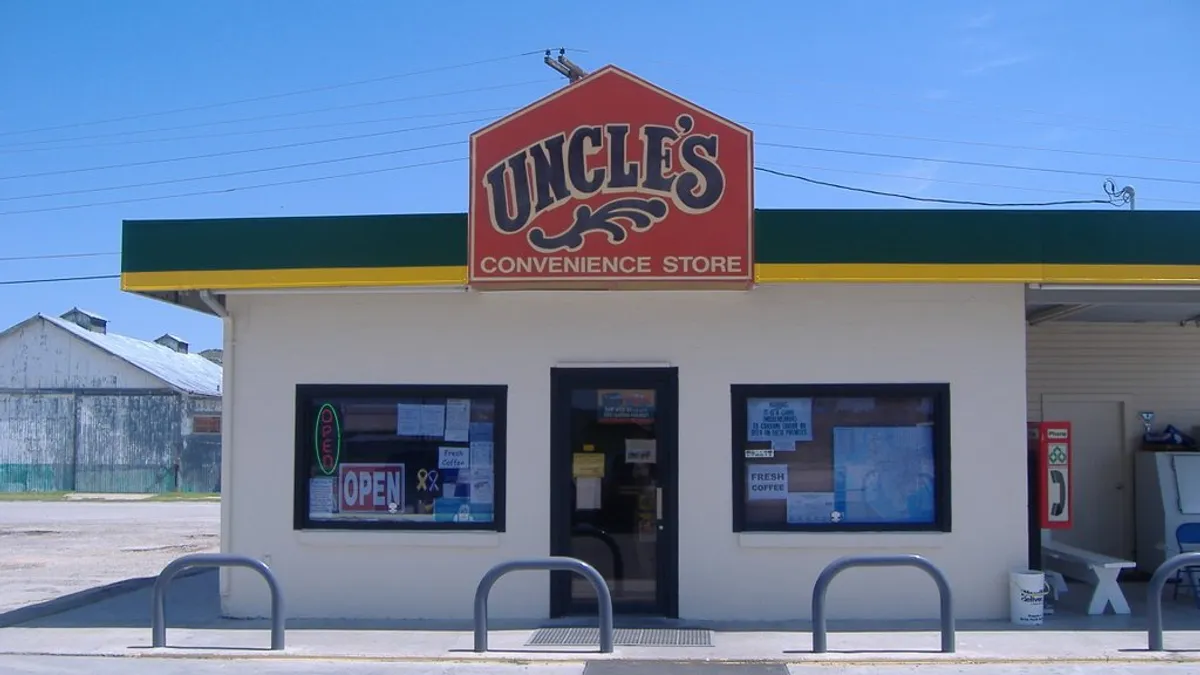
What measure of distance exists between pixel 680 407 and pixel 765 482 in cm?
105

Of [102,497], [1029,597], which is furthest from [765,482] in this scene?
[102,497]

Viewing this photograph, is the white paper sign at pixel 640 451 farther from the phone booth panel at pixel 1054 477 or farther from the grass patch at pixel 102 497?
the grass patch at pixel 102 497

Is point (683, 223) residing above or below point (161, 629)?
above

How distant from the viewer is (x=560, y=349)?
1060 centimetres

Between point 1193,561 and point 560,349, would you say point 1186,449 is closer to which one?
point 1193,561

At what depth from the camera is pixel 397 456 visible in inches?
429

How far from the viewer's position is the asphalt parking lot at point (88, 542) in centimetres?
1394

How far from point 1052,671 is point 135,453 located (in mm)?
34321

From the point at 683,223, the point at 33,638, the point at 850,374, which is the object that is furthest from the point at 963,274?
the point at 33,638

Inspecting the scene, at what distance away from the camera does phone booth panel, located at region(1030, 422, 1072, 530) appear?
1088 centimetres

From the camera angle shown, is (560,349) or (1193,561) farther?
(560,349)

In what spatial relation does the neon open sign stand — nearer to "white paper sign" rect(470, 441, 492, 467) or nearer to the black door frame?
"white paper sign" rect(470, 441, 492, 467)

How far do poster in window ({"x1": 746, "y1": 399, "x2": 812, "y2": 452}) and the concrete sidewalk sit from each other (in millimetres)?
1656

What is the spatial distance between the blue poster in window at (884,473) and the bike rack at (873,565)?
6.06ft
